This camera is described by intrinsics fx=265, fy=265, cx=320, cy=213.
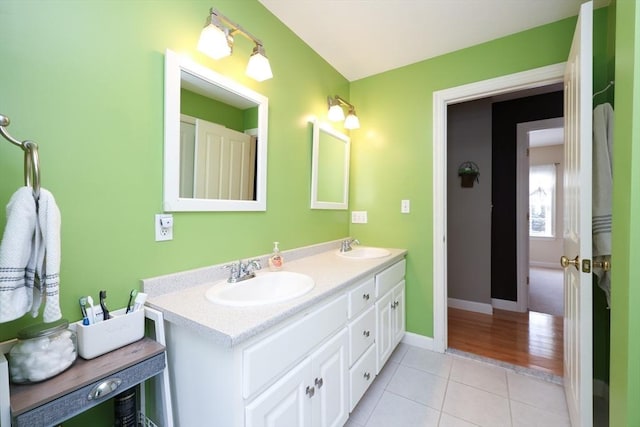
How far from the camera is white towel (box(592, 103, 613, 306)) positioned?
1.22m

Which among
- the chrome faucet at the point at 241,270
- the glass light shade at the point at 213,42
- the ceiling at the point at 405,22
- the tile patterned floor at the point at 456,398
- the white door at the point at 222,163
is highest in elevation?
the ceiling at the point at 405,22

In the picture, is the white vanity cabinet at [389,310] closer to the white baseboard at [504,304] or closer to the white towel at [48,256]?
the white towel at [48,256]

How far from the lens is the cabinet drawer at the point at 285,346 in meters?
0.81

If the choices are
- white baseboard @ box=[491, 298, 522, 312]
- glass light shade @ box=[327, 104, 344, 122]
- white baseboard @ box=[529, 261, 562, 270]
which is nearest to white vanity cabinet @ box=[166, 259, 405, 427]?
glass light shade @ box=[327, 104, 344, 122]

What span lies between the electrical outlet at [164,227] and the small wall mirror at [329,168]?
3.47 feet

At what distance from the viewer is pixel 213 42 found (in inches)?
46.6

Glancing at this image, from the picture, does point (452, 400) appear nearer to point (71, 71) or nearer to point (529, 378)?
point (529, 378)

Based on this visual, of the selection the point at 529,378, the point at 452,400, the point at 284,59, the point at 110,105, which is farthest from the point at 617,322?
the point at 284,59

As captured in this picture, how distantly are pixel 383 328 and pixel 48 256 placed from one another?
1724 millimetres

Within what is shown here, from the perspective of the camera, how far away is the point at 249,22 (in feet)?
4.95

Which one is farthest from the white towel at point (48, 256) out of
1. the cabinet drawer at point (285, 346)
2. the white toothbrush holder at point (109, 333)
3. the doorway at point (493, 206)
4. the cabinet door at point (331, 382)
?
the doorway at point (493, 206)

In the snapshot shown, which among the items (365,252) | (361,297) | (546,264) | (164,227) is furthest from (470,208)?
(546,264)

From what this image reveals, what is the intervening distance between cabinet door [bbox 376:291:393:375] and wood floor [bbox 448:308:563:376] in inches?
30.6

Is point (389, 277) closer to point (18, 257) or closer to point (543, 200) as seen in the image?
point (18, 257)
